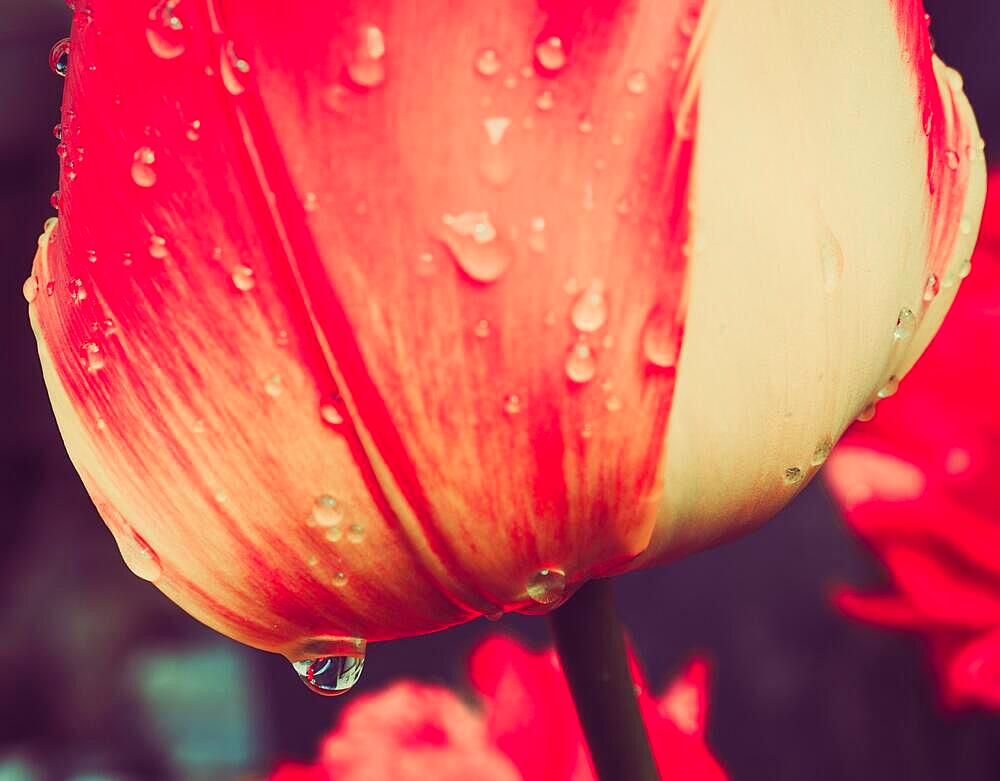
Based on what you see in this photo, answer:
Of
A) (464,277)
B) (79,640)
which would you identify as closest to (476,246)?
(464,277)

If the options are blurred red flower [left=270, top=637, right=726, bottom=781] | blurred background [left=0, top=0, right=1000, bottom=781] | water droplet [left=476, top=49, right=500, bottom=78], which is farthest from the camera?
blurred background [left=0, top=0, right=1000, bottom=781]

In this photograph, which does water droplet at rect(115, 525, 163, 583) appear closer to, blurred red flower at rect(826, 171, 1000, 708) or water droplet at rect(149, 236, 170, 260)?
water droplet at rect(149, 236, 170, 260)

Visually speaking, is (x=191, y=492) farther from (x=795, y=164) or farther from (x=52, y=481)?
(x=52, y=481)

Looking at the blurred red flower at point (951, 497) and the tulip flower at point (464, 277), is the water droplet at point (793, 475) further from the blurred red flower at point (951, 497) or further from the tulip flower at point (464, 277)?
the blurred red flower at point (951, 497)

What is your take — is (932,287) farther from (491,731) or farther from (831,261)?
(491,731)

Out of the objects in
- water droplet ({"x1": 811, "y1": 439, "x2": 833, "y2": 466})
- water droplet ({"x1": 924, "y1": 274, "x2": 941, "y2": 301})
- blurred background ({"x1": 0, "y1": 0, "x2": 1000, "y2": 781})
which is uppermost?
water droplet ({"x1": 924, "y1": 274, "x2": 941, "y2": 301})

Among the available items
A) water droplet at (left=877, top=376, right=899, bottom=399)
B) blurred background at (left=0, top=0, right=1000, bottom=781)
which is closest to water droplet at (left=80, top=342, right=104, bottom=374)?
water droplet at (left=877, top=376, right=899, bottom=399)

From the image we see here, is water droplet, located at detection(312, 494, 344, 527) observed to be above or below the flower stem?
above

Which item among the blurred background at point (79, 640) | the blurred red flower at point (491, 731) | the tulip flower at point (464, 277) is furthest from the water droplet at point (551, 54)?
the blurred background at point (79, 640)
